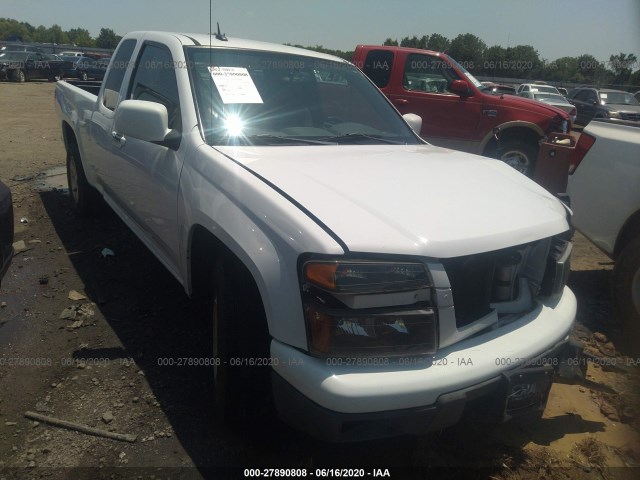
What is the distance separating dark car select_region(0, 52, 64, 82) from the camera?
25.7 m

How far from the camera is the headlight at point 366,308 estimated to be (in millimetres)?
1761

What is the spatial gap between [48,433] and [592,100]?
70.3ft

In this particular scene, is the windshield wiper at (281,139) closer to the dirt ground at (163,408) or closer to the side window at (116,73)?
the dirt ground at (163,408)

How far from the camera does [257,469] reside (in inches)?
89.7

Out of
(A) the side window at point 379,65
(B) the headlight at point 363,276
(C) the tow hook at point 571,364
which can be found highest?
(A) the side window at point 379,65

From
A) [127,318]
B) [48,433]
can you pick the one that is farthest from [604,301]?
[48,433]

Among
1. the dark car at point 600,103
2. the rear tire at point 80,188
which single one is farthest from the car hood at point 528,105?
the dark car at point 600,103

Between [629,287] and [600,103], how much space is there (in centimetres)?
1803

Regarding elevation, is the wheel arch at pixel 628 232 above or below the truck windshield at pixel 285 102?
below

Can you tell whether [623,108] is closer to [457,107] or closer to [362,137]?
[457,107]

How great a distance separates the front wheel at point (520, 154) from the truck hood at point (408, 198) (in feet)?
17.4

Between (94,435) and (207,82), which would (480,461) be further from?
(207,82)

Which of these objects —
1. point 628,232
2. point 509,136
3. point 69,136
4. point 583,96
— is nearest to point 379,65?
point 509,136

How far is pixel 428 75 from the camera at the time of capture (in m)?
8.04
